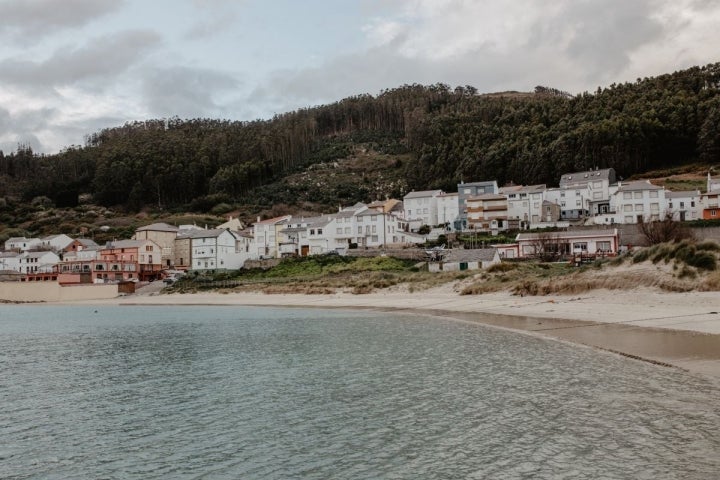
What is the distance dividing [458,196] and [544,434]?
3215 inches

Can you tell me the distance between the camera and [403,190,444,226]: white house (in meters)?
92.2

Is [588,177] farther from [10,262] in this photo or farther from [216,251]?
[10,262]

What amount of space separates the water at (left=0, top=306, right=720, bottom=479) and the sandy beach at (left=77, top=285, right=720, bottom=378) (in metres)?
1.38

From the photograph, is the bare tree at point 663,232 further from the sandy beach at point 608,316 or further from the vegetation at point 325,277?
the sandy beach at point 608,316

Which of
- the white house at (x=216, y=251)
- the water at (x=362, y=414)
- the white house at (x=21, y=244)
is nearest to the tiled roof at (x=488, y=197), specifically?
the white house at (x=216, y=251)

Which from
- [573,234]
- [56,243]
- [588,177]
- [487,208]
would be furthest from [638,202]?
[56,243]

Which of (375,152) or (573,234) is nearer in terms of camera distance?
(573,234)

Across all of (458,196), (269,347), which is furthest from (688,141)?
(269,347)

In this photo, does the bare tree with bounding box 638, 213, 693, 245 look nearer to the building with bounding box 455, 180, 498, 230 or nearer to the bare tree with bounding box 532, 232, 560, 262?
the bare tree with bounding box 532, 232, 560, 262

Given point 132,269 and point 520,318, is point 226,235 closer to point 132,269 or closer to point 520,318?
point 132,269

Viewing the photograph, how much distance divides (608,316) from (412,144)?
11857 cm

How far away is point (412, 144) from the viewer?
141 meters

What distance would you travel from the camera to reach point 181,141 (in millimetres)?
156375

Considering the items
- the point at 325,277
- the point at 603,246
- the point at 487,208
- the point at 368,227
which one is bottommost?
the point at 325,277
